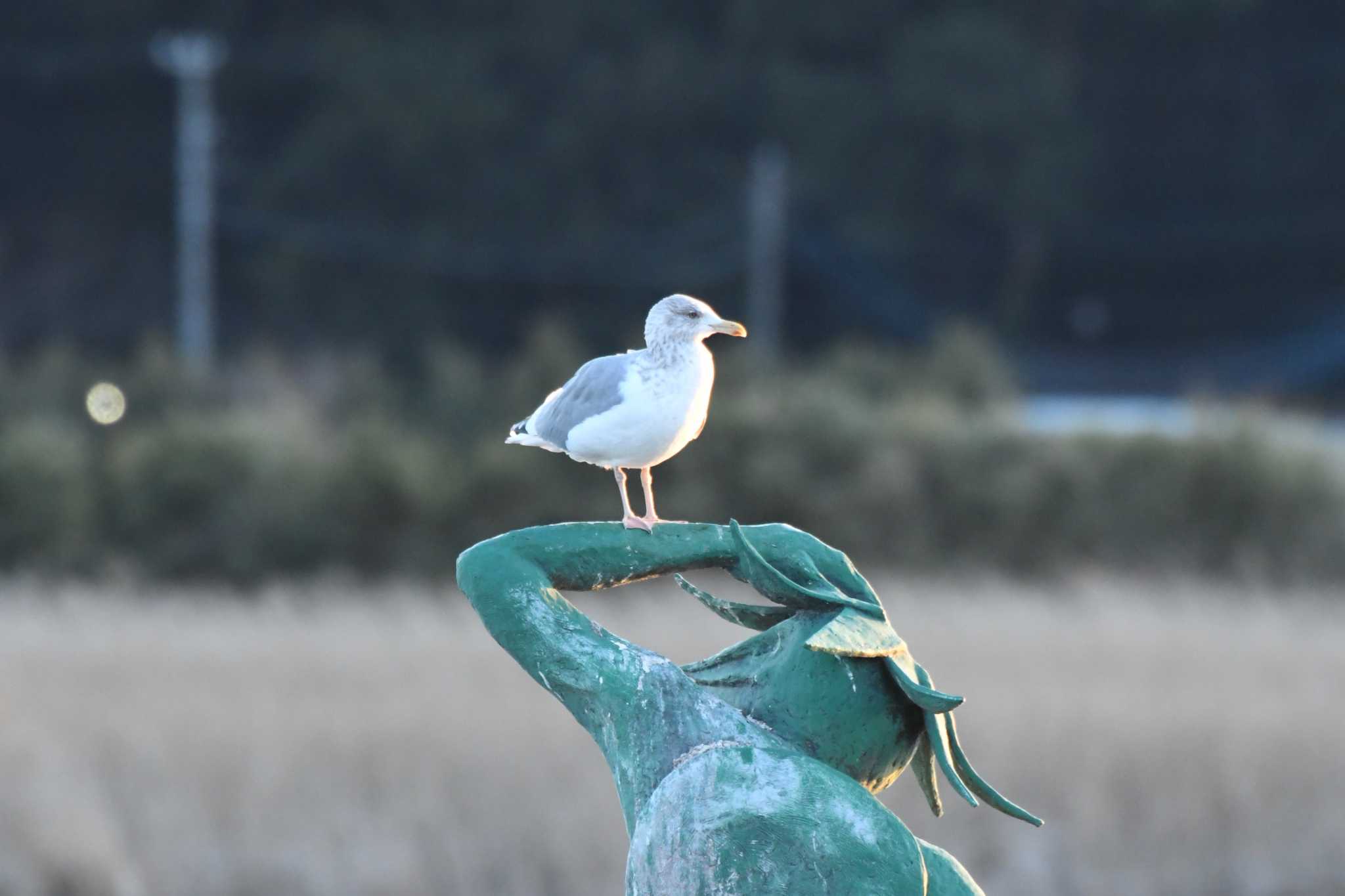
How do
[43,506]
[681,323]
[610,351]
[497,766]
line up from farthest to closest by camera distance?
[610,351] < [43,506] < [497,766] < [681,323]

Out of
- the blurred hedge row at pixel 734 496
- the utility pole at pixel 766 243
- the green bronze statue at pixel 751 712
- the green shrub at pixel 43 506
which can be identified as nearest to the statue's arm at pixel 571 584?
the green bronze statue at pixel 751 712

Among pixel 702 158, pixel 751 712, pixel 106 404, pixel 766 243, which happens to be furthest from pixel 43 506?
pixel 702 158

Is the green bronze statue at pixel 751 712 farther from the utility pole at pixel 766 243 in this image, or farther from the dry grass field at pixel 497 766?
the utility pole at pixel 766 243

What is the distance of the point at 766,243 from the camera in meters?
21.7

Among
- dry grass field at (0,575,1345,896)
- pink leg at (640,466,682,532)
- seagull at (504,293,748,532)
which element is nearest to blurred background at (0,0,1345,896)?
dry grass field at (0,575,1345,896)

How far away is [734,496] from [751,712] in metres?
10.0

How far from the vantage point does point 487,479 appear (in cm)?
1166

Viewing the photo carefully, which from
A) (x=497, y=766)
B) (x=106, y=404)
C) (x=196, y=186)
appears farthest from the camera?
(x=196, y=186)

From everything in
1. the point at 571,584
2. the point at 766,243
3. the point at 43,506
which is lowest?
the point at 43,506

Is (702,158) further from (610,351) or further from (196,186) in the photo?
(196,186)

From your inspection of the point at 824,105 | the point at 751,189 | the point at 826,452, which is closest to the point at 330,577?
the point at 826,452

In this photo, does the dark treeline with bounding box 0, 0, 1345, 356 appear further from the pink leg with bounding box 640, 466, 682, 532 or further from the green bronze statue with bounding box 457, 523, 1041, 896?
the green bronze statue with bounding box 457, 523, 1041, 896

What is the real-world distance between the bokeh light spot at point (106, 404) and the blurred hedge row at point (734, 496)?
64.4 inches

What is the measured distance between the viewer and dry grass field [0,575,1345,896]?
20.8 ft
